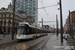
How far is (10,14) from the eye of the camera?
53219 millimetres

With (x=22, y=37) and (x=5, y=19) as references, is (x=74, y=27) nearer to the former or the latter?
(x=22, y=37)

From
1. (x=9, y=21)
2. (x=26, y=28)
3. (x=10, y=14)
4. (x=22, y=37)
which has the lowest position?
(x=22, y=37)

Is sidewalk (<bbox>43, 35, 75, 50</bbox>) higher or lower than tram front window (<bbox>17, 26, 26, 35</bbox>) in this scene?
lower

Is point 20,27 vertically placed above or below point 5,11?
below

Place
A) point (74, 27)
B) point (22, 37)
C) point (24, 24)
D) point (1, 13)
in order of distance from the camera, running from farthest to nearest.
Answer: point (1, 13) < point (74, 27) < point (24, 24) < point (22, 37)

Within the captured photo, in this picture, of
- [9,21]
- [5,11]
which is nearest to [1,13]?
[5,11]

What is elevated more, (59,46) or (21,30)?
(21,30)

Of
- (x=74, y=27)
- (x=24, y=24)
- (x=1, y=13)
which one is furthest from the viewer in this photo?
(x=1, y=13)

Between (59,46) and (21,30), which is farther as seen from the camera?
(21,30)

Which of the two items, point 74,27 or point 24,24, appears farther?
point 74,27

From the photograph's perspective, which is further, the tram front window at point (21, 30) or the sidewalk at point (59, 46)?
the tram front window at point (21, 30)

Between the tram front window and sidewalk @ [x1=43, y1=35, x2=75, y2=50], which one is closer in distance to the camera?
sidewalk @ [x1=43, y1=35, x2=75, y2=50]

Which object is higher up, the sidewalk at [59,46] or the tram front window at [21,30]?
the tram front window at [21,30]

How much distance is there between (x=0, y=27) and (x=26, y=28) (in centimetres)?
3982
